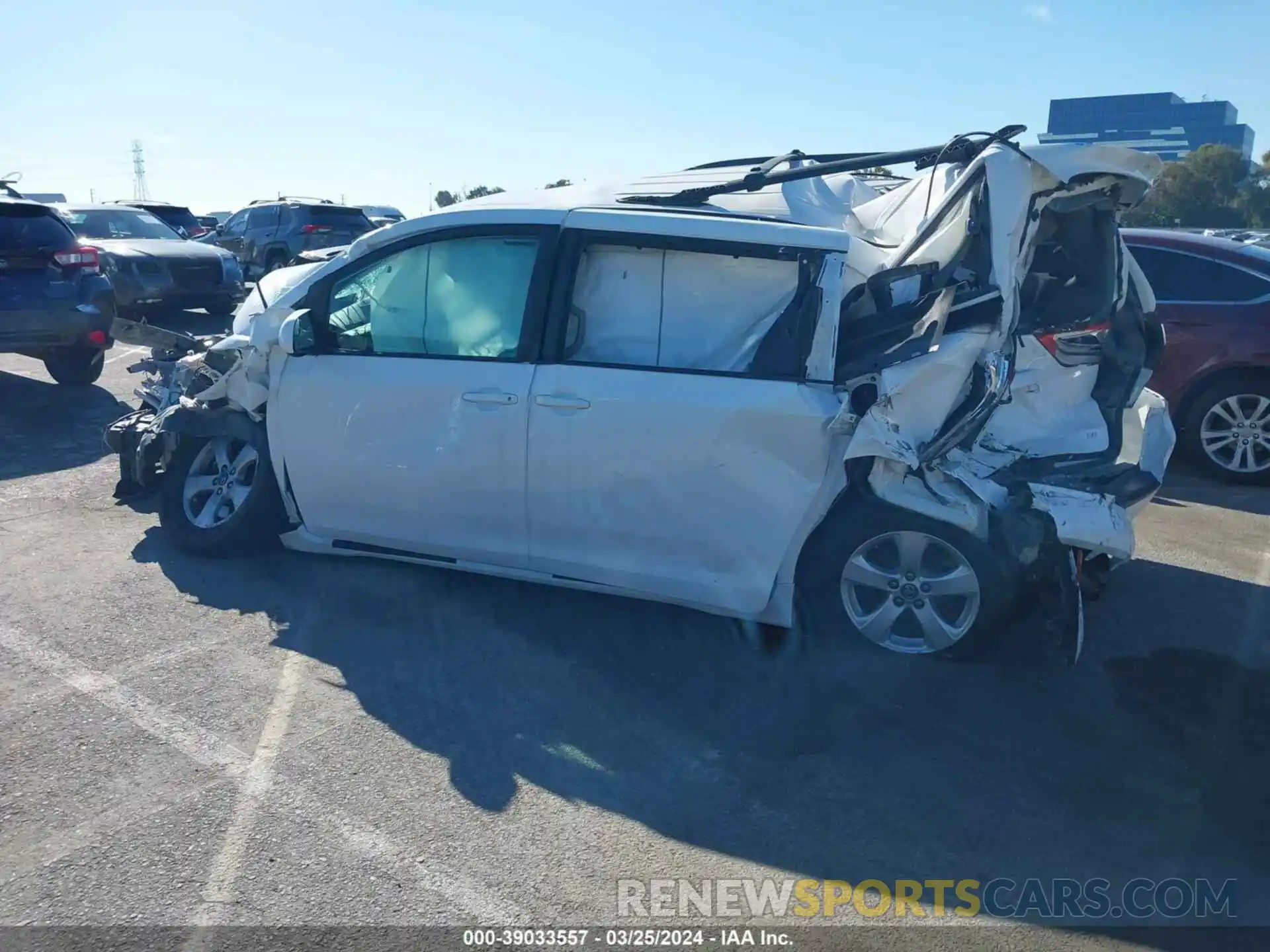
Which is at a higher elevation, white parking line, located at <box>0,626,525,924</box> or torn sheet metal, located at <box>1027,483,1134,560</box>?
torn sheet metal, located at <box>1027,483,1134,560</box>

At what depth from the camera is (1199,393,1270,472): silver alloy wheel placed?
7836mm

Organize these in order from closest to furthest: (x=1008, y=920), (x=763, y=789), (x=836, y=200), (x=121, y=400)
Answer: (x=1008, y=920) → (x=763, y=789) → (x=836, y=200) → (x=121, y=400)

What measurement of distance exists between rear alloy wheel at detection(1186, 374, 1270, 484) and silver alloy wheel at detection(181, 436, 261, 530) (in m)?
6.38

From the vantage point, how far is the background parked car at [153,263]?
14.1 metres

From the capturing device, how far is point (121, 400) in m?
10.0

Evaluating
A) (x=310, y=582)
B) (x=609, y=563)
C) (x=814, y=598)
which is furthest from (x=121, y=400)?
(x=814, y=598)

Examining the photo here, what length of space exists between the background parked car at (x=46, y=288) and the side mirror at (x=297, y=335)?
4.51 metres

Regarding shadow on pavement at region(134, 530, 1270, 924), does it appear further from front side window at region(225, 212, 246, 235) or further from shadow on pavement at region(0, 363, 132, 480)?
front side window at region(225, 212, 246, 235)

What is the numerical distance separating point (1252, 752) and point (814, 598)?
1.69 m

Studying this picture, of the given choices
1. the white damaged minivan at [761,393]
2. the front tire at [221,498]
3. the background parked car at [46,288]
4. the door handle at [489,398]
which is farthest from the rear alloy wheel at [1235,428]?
the background parked car at [46,288]

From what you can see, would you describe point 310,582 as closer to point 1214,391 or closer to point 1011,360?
point 1011,360

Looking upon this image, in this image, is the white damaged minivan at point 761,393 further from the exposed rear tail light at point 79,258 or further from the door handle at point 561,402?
the exposed rear tail light at point 79,258

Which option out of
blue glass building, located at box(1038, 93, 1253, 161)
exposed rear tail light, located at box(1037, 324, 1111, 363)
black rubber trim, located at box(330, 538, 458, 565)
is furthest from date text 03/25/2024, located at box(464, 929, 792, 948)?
blue glass building, located at box(1038, 93, 1253, 161)

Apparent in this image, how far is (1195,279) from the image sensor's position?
818cm
